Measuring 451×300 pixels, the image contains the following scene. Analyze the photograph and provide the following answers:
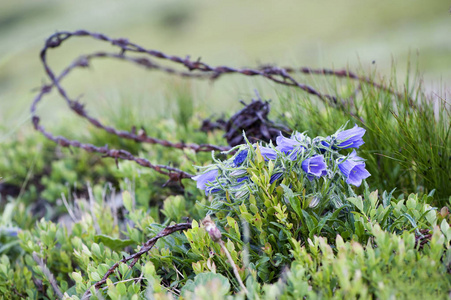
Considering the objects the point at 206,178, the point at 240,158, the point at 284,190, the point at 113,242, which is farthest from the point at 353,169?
the point at 113,242

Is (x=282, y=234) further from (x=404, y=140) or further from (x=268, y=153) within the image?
(x=404, y=140)

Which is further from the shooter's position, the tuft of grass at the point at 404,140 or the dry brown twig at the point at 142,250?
the tuft of grass at the point at 404,140

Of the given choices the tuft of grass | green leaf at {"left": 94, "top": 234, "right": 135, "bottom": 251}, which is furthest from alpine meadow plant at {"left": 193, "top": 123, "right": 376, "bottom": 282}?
green leaf at {"left": 94, "top": 234, "right": 135, "bottom": 251}

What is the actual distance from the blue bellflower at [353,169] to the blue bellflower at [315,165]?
63 mm

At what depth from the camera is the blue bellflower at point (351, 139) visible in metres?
1.24

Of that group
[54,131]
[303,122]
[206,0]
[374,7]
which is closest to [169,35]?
[206,0]

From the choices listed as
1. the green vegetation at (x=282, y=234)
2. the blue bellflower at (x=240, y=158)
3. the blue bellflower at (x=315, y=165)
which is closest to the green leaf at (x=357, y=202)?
the green vegetation at (x=282, y=234)

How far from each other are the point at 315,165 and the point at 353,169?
0.48ft

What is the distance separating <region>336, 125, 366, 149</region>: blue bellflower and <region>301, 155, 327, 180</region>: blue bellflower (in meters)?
0.11

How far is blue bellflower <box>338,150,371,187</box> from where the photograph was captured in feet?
3.90

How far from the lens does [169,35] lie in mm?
17953

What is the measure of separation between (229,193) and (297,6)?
17759 millimetres

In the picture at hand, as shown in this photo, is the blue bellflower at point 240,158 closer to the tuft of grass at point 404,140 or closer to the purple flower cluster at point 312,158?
the purple flower cluster at point 312,158

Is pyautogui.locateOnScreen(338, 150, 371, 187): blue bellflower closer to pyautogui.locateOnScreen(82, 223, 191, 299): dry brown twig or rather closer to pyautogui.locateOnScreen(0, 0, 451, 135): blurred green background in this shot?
pyautogui.locateOnScreen(82, 223, 191, 299): dry brown twig
